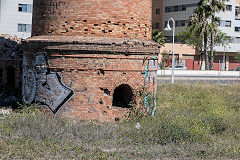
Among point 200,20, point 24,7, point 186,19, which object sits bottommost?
point 200,20

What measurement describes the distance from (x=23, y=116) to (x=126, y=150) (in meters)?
4.08

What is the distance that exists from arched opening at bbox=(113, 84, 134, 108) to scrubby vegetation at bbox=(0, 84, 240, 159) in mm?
780

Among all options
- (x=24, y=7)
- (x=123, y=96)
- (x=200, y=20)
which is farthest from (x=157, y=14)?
(x=123, y=96)

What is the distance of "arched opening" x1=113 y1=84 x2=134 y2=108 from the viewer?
12.1m

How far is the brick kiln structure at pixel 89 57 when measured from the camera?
11.3m

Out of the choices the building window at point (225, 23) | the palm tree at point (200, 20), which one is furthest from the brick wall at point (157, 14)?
the palm tree at point (200, 20)

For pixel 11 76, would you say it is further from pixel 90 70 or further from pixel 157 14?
pixel 157 14

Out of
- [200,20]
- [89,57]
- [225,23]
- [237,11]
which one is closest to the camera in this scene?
[89,57]

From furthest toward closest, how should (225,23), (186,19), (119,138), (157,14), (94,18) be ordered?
1. (157,14)
2. (225,23)
3. (186,19)
4. (94,18)
5. (119,138)

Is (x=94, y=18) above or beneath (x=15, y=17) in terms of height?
beneath

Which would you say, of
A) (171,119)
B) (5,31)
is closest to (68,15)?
(171,119)

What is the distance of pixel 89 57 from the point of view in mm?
11289

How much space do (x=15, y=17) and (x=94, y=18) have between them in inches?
1305

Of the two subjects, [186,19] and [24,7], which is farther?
[186,19]
